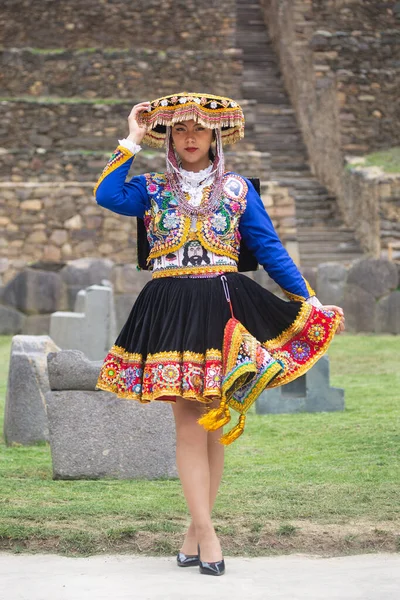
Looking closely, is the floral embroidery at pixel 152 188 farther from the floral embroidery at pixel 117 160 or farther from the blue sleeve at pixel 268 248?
the blue sleeve at pixel 268 248

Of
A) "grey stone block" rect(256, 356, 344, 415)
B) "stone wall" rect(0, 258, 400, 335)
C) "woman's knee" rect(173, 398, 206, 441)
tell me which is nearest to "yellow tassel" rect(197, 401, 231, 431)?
"woman's knee" rect(173, 398, 206, 441)

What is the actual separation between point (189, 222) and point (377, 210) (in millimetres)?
15505

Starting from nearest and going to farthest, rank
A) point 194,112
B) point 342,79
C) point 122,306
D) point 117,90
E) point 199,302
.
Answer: point 199,302, point 194,112, point 122,306, point 342,79, point 117,90

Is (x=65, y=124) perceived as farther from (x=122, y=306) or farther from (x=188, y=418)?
(x=188, y=418)

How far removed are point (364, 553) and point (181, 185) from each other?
167cm

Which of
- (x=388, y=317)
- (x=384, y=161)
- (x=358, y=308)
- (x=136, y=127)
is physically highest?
(x=384, y=161)

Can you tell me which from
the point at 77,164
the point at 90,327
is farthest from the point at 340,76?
the point at 90,327

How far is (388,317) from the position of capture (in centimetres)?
1666

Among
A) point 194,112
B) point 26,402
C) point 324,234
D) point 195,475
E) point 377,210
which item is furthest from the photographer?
point 324,234

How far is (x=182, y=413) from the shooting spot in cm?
512

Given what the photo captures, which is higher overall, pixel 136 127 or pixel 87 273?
pixel 136 127

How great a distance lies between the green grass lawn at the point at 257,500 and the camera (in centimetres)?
547

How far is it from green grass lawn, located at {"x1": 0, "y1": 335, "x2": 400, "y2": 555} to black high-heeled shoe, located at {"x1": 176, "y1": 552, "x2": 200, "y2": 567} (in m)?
0.24

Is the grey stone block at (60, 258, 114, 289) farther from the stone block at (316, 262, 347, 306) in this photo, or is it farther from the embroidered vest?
the embroidered vest
